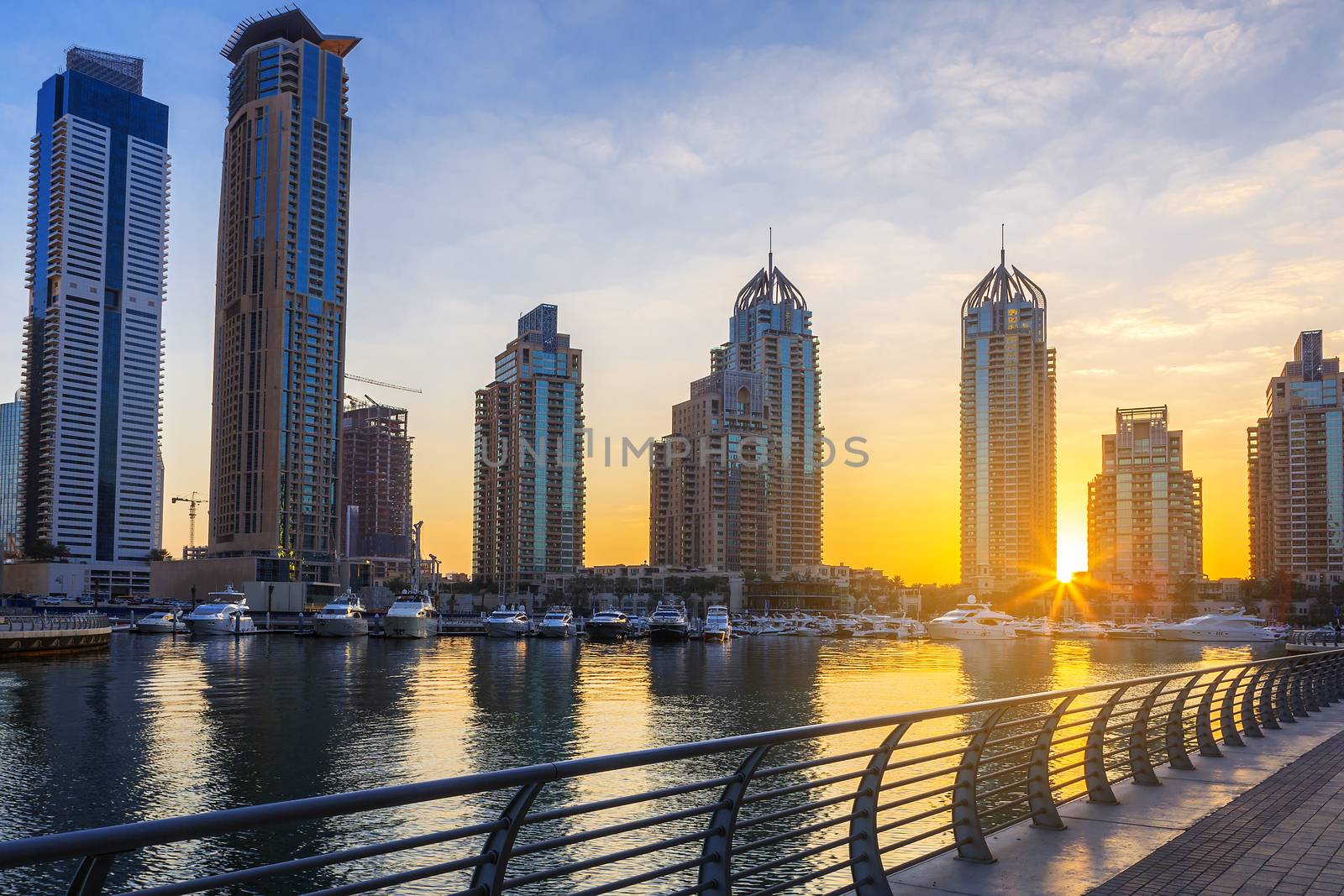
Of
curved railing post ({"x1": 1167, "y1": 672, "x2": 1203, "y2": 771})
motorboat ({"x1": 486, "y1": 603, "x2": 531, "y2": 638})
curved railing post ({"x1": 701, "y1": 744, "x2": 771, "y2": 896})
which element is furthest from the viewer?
motorboat ({"x1": 486, "y1": 603, "x2": 531, "y2": 638})

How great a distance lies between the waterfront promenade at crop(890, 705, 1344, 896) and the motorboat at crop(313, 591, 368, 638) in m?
121

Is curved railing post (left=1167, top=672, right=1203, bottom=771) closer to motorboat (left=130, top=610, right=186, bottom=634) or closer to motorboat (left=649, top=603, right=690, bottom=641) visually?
motorboat (left=649, top=603, right=690, bottom=641)

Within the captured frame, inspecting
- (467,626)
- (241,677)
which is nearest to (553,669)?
(241,677)

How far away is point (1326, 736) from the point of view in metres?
21.1

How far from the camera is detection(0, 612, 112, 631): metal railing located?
8325 centimetres

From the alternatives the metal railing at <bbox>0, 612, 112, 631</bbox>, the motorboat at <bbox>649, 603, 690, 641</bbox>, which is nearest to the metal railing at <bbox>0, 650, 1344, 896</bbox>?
the metal railing at <bbox>0, 612, 112, 631</bbox>

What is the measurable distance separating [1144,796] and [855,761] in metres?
23.2

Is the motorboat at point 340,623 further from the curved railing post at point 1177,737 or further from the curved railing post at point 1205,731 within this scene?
the curved railing post at point 1177,737

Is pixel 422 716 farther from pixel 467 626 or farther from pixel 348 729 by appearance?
pixel 467 626

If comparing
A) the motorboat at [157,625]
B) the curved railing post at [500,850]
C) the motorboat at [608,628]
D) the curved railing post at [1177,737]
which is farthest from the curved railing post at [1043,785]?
the motorboat at [157,625]

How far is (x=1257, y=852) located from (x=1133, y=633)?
186266 millimetres

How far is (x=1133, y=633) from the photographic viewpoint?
18212cm

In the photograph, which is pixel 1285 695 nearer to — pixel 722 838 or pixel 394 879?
pixel 722 838

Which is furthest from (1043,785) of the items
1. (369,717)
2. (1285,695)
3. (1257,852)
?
(369,717)
